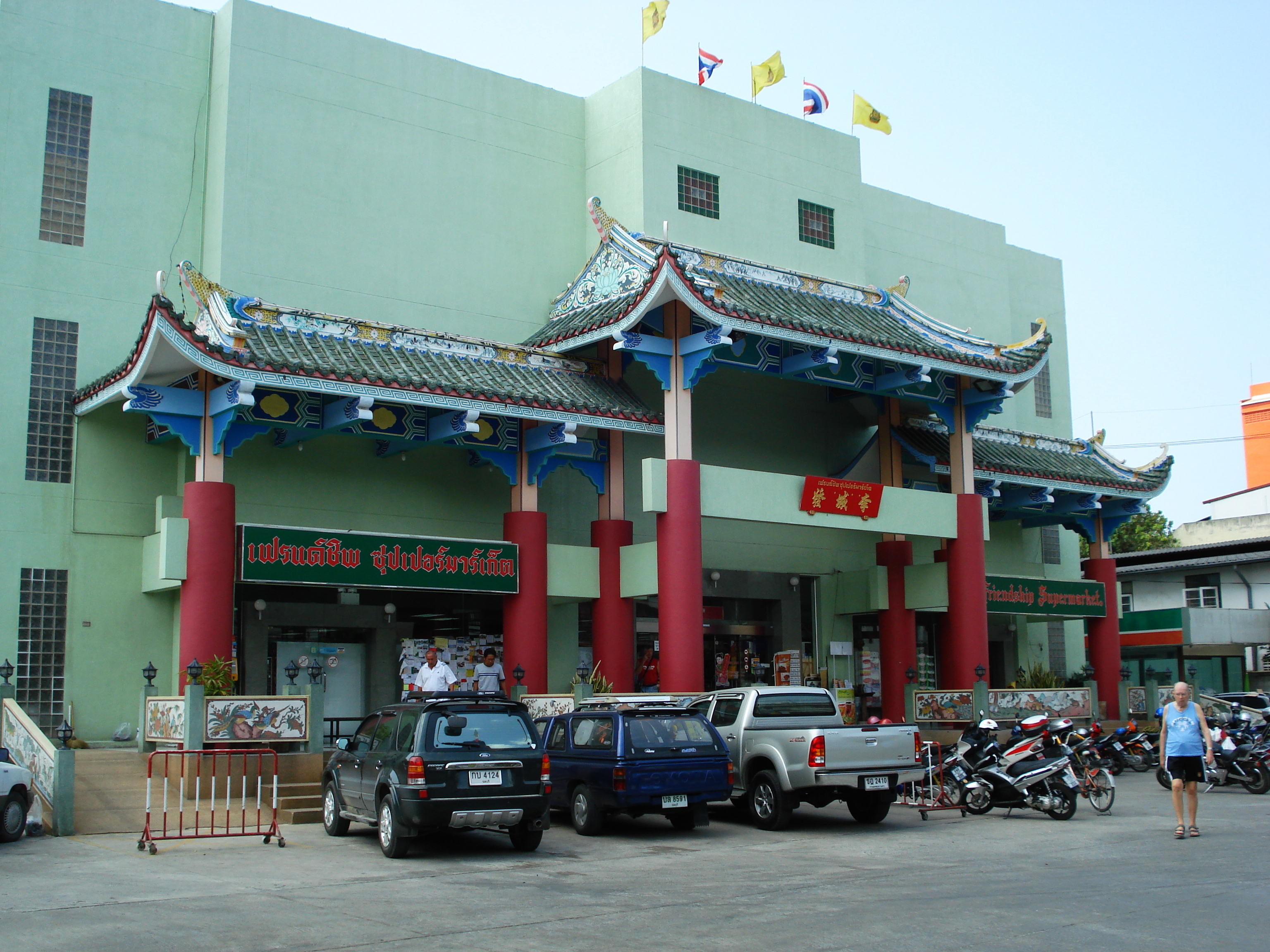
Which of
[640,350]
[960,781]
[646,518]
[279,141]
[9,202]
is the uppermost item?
[279,141]

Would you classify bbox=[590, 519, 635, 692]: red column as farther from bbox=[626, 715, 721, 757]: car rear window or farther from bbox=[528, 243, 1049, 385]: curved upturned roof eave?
bbox=[626, 715, 721, 757]: car rear window

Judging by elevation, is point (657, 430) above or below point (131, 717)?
above

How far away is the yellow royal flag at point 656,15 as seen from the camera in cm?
2616

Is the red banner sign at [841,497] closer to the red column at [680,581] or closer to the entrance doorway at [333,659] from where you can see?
the red column at [680,581]

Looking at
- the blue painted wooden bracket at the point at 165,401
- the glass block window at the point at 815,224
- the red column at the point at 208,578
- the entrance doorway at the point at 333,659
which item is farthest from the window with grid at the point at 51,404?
the glass block window at the point at 815,224

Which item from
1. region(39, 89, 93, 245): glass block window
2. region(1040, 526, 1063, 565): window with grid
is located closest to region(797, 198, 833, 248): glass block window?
region(1040, 526, 1063, 565): window with grid

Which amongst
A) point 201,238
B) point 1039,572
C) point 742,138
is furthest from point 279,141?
point 1039,572

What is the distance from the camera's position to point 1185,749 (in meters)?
14.3

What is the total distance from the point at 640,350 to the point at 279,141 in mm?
7399

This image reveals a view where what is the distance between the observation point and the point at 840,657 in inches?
1134

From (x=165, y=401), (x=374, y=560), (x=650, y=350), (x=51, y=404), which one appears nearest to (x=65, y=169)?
(x=51, y=404)

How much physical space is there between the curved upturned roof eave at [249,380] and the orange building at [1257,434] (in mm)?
47840

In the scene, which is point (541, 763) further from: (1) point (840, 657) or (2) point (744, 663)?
(1) point (840, 657)

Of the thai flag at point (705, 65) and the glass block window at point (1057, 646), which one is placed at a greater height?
the thai flag at point (705, 65)
